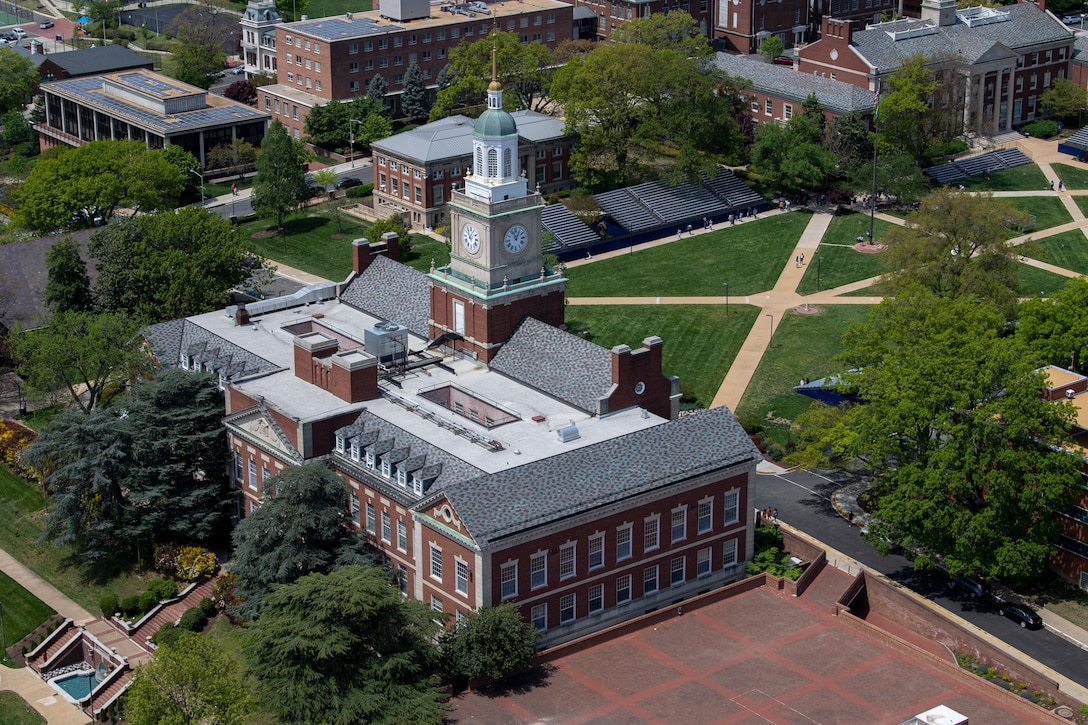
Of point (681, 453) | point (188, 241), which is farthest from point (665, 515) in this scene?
point (188, 241)

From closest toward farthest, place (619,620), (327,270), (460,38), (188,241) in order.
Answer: (619,620)
(188,241)
(327,270)
(460,38)

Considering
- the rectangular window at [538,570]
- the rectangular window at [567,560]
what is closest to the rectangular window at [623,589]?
the rectangular window at [567,560]

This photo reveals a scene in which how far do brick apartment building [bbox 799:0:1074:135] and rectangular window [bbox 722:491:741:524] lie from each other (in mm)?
86660

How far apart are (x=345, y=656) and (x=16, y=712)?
19220 mm

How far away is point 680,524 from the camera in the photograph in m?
92.4

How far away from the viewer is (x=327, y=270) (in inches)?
5733

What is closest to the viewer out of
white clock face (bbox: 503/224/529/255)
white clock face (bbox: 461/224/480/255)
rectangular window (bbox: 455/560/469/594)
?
rectangular window (bbox: 455/560/469/594)

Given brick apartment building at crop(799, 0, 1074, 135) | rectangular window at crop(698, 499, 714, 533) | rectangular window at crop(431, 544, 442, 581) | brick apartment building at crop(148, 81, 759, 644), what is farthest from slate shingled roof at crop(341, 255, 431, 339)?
brick apartment building at crop(799, 0, 1074, 135)

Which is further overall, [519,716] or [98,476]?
[98,476]

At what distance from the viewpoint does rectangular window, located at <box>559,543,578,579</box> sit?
87.8 metres

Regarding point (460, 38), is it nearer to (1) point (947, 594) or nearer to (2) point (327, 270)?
(2) point (327, 270)

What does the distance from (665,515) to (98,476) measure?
3228cm

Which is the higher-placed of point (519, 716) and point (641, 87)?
point (641, 87)

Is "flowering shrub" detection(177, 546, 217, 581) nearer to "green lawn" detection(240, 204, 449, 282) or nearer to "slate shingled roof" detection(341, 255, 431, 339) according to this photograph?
"slate shingled roof" detection(341, 255, 431, 339)
